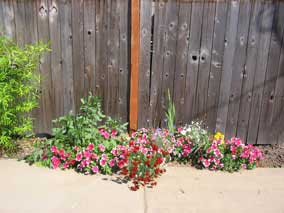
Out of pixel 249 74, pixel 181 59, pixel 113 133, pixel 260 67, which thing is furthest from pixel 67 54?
pixel 260 67

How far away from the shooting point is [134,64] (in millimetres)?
3195

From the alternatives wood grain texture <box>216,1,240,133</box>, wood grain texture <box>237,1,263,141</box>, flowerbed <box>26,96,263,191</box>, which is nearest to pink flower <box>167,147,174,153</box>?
flowerbed <box>26,96,263,191</box>

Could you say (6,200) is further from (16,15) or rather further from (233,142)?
(233,142)

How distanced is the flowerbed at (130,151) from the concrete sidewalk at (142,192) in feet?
0.34

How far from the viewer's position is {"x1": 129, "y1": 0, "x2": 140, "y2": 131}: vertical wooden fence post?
3.04m

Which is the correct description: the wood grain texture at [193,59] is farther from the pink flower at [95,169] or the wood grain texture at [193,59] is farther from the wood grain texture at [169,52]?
the pink flower at [95,169]

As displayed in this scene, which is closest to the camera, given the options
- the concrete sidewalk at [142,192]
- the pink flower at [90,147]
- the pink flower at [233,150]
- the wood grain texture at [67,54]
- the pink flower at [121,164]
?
the concrete sidewalk at [142,192]

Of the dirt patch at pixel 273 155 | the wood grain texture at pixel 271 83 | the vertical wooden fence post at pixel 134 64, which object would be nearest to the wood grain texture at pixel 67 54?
the vertical wooden fence post at pixel 134 64

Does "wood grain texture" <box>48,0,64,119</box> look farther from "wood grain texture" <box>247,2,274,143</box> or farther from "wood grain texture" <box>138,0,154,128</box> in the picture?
"wood grain texture" <box>247,2,274,143</box>

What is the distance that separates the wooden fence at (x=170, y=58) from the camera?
10.1ft

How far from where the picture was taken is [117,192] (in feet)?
8.55

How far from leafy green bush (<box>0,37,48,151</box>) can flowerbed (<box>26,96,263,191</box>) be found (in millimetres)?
342

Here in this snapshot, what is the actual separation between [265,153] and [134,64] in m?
1.80

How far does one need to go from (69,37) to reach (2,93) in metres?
0.92
